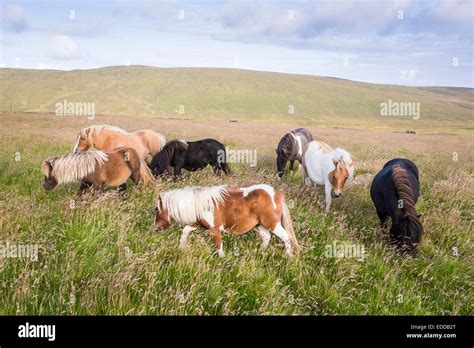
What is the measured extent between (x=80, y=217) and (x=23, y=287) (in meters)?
1.77

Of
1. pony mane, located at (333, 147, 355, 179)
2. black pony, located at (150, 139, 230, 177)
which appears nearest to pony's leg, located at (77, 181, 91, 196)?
black pony, located at (150, 139, 230, 177)

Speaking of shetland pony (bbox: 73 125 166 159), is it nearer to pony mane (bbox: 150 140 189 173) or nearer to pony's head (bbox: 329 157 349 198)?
pony mane (bbox: 150 140 189 173)

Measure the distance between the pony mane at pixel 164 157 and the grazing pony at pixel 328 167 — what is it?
4214 millimetres

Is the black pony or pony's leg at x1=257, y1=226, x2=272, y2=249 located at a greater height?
the black pony

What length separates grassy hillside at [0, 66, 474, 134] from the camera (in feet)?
401

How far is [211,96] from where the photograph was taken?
14375cm

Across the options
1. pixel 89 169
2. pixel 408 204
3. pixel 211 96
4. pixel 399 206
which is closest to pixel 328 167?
pixel 399 206

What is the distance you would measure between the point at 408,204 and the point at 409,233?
55 centimetres

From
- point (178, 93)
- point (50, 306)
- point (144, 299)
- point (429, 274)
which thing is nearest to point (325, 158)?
point (429, 274)

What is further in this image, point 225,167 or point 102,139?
point 225,167

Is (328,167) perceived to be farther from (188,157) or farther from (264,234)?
(188,157)

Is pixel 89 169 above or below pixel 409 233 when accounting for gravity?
above

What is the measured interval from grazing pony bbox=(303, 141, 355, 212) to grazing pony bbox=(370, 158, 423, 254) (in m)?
0.73
